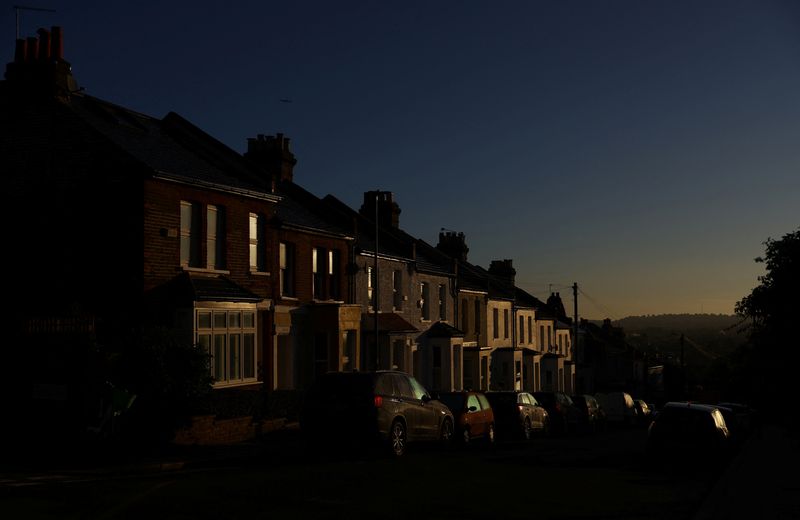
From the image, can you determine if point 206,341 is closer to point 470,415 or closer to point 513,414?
point 470,415

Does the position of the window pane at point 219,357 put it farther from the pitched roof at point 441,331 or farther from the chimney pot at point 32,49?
the pitched roof at point 441,331

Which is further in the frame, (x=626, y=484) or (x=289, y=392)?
(x=289, y=392)

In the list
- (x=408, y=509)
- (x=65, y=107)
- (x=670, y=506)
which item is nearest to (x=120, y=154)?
(x=65, y=107)

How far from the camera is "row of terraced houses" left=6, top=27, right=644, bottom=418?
82.1 feet

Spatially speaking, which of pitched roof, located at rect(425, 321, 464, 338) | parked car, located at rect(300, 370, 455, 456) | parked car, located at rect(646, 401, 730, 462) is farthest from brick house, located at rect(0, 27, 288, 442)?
pitched roof, located at rect(425, 321, 464, 338)

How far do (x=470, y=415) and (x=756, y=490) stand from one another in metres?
10.1

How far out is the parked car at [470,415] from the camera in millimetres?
24406

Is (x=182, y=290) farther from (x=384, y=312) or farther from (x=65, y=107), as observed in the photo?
(x=384, y=312)

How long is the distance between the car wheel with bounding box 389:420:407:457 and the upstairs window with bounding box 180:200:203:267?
9605 mm

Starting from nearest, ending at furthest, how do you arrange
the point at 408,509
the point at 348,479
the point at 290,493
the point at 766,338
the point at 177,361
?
the point at 408,509, the point at 290,493, the point at 348,479, the point at 177,361, the point at 766,338

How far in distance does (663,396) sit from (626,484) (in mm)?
104534

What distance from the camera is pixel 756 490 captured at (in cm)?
1559

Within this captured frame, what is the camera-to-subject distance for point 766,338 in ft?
125

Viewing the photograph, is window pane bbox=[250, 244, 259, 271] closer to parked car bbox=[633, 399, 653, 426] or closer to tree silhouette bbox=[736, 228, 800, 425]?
tree silhouette bbox=[736, 228, 800, 425]
